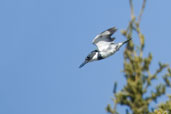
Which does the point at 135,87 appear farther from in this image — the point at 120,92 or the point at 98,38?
the point at 98,38

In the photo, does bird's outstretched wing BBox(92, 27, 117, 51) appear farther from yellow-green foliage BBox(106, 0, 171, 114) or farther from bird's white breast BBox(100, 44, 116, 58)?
yellow-green foliage BBox(106, 0, 171, 114)

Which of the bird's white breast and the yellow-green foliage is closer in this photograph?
the yellow-green foliage

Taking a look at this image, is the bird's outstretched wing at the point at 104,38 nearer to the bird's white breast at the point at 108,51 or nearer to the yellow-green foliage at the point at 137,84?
the bird's white breast at the point at 108,51

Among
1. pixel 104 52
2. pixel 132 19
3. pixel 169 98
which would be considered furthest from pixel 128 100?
pixel 169 98

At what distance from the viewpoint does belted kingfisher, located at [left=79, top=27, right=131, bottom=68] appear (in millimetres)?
18594

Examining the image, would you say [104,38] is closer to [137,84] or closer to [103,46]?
[103,46]

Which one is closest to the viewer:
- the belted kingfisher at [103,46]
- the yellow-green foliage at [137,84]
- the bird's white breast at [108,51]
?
the yellow-green foliage at [137,84]

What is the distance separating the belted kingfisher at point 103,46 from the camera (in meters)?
18.6

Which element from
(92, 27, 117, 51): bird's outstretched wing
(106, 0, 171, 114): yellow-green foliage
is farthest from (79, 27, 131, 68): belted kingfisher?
(106, 0, 171, 114): yellow-green foliage

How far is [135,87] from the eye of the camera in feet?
44.4

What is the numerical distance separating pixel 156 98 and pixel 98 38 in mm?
6096

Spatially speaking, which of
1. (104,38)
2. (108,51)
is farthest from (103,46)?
(108,51)

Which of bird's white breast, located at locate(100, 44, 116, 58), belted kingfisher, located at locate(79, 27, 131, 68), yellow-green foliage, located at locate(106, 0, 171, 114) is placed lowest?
yellow-green foliage, located at locate(106, 0, 171, 114)

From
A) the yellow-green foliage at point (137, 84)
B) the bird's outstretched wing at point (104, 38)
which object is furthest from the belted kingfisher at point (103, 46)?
the yellow-green foliage at point (137, 84)
